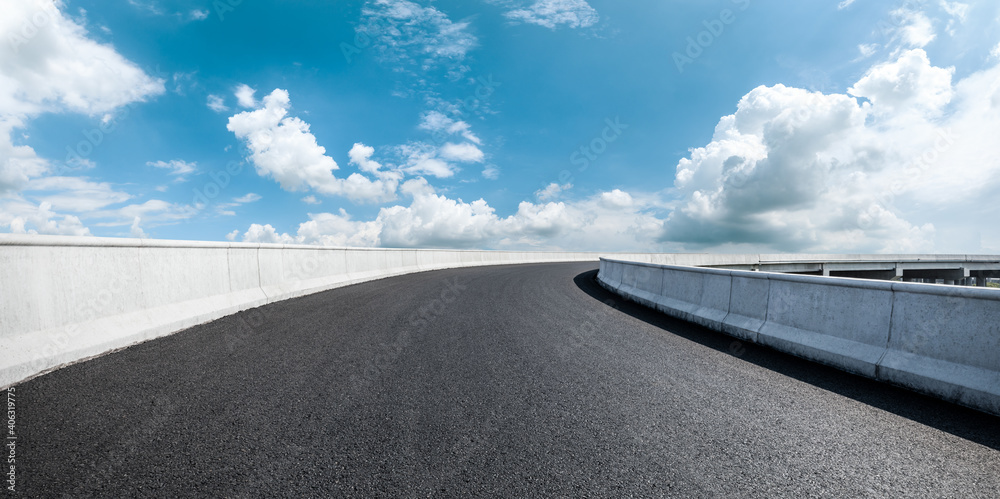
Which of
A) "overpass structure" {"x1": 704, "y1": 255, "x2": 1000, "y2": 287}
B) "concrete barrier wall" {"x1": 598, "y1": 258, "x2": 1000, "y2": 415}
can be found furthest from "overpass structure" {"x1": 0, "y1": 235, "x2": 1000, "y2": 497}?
"overpass structure" {"x1": 704, "y1": 255, "x2": 1000, "y2": 287}

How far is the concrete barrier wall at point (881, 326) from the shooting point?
13.3ft

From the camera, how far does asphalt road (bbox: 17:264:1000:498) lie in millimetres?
2600

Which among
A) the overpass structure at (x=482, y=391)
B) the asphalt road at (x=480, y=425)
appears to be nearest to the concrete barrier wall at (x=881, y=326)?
the overpass structure at (x=482, y=391)

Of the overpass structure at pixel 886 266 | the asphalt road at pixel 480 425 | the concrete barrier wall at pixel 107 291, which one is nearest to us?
the asphalt road at pixel 480 425

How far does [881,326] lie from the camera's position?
16.0 ft

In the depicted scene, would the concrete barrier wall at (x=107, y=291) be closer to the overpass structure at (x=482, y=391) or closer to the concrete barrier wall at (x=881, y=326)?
the overpass structure at (x=482, y=391)

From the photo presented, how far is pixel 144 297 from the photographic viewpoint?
638cm

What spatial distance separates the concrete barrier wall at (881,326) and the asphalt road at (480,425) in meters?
0.24

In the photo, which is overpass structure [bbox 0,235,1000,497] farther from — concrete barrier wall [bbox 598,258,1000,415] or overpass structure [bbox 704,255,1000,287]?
overpass structure [bbox 704,255,1000,287]

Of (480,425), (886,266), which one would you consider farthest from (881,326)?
(886,266)

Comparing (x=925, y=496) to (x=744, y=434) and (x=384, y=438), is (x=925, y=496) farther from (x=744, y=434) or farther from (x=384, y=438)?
(x=384, y=438)

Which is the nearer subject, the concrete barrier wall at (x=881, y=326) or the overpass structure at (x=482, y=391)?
the overpass structure at (x=482, y=391)

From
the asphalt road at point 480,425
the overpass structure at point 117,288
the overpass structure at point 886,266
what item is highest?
the overpass structure at point 117,288

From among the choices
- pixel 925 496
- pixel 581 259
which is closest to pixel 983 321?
pixel 925 496
